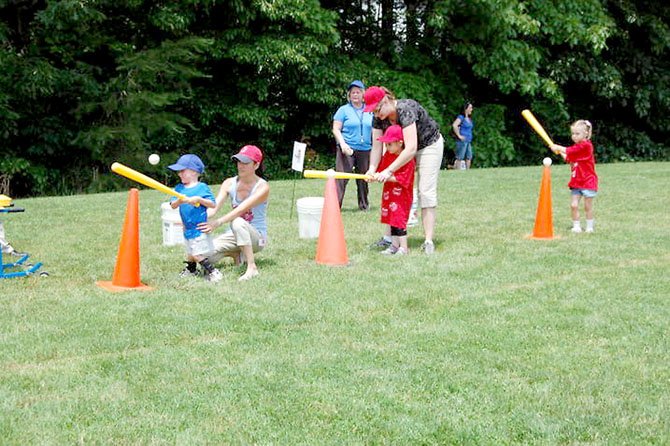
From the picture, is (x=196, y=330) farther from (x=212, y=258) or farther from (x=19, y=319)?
(x=212, y=258)

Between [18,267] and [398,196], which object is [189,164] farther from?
[398,196]

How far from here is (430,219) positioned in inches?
330

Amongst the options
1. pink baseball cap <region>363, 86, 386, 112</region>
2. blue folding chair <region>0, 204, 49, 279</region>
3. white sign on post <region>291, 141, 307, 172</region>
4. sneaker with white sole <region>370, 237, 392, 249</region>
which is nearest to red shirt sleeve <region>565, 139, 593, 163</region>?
sneaker with white sole <region>370, 237, 392, 249</region>

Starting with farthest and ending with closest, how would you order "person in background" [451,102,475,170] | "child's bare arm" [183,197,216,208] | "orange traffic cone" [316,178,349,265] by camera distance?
1. "person in background" [451,102,475,170]
2. "orange traffic cone" [316,178,349,265]
3. "child's bare arm" [183,197,216,208]

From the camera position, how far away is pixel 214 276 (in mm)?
7027

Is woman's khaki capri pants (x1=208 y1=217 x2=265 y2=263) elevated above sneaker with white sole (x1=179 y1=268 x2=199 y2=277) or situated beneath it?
elevated above

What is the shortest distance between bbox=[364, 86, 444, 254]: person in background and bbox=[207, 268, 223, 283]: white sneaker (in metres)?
1.78

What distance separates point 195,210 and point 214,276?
0.59 meters

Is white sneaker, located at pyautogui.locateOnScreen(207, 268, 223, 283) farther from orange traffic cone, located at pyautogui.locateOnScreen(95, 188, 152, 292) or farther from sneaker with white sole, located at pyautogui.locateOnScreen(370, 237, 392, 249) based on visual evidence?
sneaker with white sole, located at pyautogui.locateOnScreen(370, 237, 392, 249)

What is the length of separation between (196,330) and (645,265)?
4.31m

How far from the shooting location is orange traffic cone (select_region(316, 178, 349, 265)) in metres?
7.70

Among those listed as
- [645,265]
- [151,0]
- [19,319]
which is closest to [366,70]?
[151,0]

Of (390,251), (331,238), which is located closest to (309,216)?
(390,251)

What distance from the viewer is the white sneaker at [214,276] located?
23.0 feet
